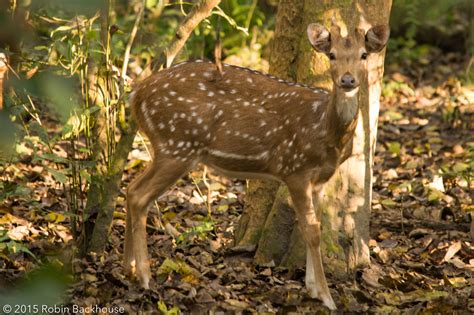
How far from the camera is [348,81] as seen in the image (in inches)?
223

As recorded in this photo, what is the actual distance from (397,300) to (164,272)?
1793 mm

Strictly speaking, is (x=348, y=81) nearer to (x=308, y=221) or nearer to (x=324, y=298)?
(x=308, y=221)

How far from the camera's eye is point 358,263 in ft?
21.7

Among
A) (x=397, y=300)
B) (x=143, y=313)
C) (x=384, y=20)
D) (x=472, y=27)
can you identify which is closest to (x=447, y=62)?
(x=472, y=27)

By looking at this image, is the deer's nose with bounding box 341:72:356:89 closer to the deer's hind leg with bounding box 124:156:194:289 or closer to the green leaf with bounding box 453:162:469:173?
the deer's hind leg with bounding box 124:156:194:289

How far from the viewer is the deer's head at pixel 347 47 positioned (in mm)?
5773

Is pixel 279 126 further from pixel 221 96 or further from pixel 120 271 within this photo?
pixel 120 271

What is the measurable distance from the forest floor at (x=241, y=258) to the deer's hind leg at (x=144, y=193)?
0.24 m

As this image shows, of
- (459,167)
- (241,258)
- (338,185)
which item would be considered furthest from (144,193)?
(459,167)

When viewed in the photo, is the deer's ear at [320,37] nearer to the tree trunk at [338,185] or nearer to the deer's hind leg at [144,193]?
the tree trunk at [338,185]

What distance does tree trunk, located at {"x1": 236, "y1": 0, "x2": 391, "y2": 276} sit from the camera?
6523 mm

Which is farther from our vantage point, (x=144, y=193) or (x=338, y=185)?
→ (x=338, y=185)

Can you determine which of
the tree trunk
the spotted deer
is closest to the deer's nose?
the spotted deer

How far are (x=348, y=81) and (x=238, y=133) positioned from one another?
43.6 inches
